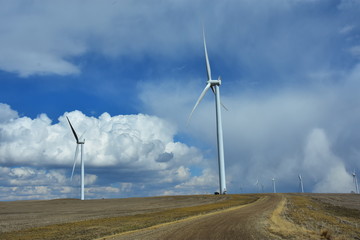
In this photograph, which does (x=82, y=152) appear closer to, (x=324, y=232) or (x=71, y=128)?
(x=71, y=128)

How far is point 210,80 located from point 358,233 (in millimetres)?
93971

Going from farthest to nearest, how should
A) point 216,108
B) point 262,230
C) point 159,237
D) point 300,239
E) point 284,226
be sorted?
point 216,108, point 284,226, point 262,230, point 159,237, point 300,239

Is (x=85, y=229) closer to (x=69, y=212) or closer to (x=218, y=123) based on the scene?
(x=69, y=212)

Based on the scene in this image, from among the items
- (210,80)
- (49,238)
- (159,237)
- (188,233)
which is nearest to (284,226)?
(188,233)

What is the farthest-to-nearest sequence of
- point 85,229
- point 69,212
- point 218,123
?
point 218,123 → point 69,212 → point 85,229

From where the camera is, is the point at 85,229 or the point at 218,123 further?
the point at 218,123

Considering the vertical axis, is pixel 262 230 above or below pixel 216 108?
below

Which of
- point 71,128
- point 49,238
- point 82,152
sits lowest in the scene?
point 49,238

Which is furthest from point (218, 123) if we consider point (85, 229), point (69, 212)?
point (85, 229)

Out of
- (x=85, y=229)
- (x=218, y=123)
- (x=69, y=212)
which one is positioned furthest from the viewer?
(x=218, y=123)

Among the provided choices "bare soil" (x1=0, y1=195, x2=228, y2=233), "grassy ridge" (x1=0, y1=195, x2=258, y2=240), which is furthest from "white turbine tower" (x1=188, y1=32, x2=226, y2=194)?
"grassy ridge" (x1=0, y1=195, x2=258, y2=240)

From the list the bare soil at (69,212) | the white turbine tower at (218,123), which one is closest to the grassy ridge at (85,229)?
the bare soil at (69,212)

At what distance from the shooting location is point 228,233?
32469mm

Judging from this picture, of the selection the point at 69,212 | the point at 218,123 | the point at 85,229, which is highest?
the point at 218,123
